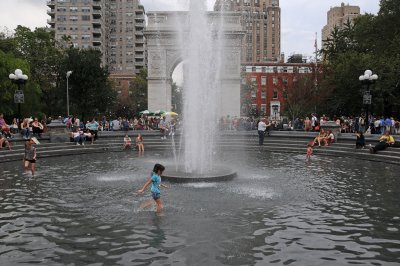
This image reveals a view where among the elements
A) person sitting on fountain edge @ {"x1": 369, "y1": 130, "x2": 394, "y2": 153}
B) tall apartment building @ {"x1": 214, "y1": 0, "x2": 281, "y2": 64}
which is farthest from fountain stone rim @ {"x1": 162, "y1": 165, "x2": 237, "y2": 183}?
tall apartment building @ {"x1": 214, "y1": 0, "x2": 281, "y2": 64}

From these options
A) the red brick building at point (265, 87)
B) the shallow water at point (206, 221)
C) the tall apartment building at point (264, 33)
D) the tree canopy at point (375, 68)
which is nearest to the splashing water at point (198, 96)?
the shallow water at point (206, 221)

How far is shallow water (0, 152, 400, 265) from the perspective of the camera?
695cm

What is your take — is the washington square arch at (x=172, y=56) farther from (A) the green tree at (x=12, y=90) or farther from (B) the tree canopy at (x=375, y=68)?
(A) the green tree at (x=12, y=90)

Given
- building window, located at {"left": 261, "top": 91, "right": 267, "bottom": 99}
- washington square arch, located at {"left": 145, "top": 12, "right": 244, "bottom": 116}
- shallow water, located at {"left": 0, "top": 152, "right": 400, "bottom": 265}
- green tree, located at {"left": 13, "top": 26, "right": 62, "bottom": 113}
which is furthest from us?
building window, located at {"left": 261, "top": 91, "right": 267, "bottom": 99}

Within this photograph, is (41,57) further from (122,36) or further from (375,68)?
(122,36)

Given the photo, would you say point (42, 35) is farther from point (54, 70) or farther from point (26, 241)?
point (26, 241)

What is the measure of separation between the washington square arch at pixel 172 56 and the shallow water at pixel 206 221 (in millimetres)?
29494

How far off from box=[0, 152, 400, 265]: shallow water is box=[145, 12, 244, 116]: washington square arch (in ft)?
96.8

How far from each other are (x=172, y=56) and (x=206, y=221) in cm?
3756

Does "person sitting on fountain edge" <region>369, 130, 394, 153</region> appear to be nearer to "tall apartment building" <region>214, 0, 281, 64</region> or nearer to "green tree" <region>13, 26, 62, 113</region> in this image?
"green tree" <region>13, 26, 62, 113</region>

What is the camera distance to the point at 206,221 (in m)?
8.88

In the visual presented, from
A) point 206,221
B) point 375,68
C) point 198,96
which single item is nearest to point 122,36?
point 375,68

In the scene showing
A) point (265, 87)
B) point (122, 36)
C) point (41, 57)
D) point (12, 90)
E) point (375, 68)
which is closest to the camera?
point (375, 68)

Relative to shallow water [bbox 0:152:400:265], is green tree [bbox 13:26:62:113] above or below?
above
